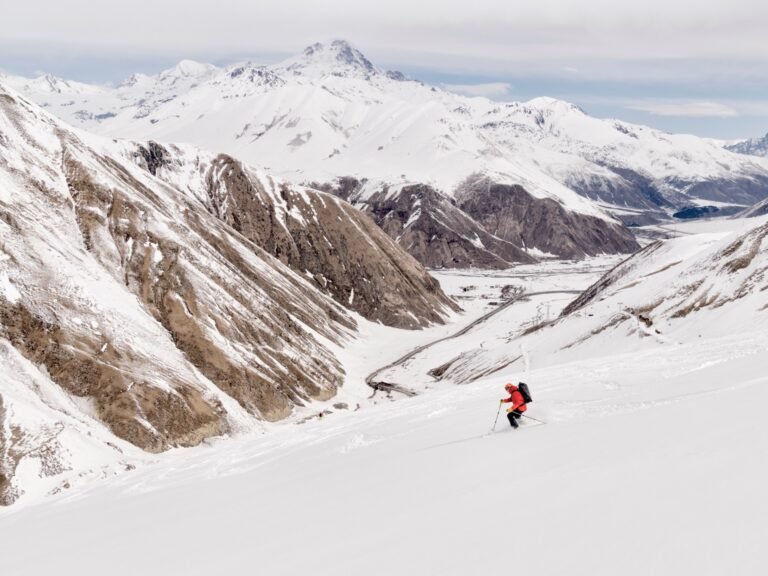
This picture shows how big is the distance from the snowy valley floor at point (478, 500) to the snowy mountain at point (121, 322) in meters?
30.0

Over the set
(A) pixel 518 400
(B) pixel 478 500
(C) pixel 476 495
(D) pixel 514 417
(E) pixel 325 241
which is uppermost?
(B) pixel 478 500

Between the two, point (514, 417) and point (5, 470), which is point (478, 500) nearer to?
point (514, 417)

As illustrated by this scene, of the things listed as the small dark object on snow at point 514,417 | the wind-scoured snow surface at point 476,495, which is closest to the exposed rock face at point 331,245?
the wind-scoured snow surface at point 476,495

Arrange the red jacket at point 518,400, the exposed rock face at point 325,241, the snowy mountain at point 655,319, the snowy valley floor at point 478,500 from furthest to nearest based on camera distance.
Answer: the exposed rock face at point 325,241 < the snowy mountain at point 655,319 < the red jacket at point 518,400 < the snowy valley floor at point 478,500

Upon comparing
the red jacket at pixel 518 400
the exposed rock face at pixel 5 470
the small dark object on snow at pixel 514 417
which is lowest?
the exposed rock face at pixel 5 470

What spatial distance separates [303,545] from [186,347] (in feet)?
205

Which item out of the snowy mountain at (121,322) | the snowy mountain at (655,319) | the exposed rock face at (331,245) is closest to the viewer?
the snowy mountain at (121,322)

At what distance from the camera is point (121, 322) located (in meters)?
63.3

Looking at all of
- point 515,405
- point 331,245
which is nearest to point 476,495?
point 515,405

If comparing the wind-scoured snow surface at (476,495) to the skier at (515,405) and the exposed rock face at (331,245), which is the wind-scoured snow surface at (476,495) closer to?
the skier at (515,405)

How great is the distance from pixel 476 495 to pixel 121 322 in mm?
60034

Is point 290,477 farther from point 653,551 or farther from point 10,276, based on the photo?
point 10,276

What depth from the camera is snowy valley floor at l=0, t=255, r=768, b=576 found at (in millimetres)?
7492

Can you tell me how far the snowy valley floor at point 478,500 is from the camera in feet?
24.6
